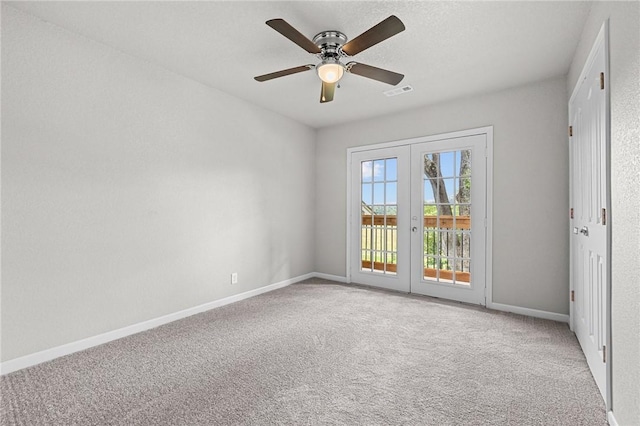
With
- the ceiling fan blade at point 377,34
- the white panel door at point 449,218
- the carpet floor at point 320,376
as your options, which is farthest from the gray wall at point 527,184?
the ceiling fan blade at point 377,34

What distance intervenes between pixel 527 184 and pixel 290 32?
117 inches

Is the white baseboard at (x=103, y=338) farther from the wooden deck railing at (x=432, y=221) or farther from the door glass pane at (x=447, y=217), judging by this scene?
the door glass pane at (x=447, y=217)

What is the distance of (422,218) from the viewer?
415cm

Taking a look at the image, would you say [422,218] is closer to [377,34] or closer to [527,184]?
[527,184]

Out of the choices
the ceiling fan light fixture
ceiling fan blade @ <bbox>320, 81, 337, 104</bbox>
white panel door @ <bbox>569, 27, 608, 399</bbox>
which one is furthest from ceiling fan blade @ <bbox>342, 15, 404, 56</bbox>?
white panel door @ <bbox>569, 27, 608, 399</bbox>

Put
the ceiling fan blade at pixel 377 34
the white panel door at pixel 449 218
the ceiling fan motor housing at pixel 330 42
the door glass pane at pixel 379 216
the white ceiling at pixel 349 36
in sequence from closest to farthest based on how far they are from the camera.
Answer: the ceiling fan blade at pixel 377 34 → the white ceiling at pixel 349 36 → the ceiling fan motor housing at pixel 330 42 → the white panel door at pixel 449 218 → the door glass pane at pixel 379 216

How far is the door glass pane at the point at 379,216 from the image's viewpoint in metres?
4.44

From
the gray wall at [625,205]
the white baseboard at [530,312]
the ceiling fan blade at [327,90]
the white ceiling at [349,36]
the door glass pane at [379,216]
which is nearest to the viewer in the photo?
the gray wall at [625,205]

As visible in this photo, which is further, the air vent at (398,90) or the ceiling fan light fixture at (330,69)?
the air vent at (398,90)

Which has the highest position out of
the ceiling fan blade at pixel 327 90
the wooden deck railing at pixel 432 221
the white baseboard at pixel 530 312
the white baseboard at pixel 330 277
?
the ceiling fan blade at pixel 327 90

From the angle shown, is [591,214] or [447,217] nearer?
[591,214]

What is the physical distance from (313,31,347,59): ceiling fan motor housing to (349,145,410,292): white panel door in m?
2.15

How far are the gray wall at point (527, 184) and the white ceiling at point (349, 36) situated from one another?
0.80 ft

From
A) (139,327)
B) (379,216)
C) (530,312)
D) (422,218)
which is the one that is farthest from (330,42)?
(530,312)
